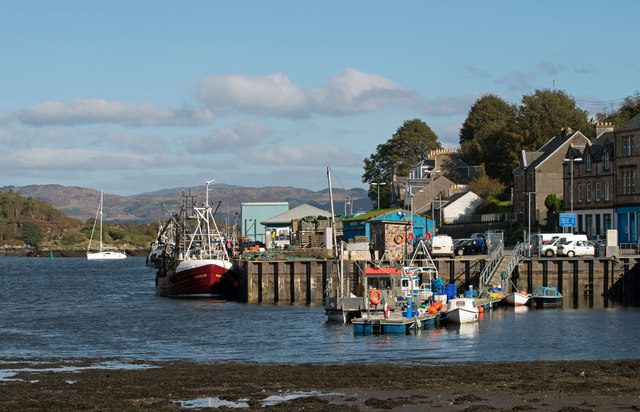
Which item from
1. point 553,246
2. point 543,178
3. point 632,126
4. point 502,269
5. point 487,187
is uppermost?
point 632,126

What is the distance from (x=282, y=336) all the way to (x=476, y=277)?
2568cm

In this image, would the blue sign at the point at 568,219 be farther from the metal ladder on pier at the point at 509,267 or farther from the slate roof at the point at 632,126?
the metal ladder on pier at the point at 509,267

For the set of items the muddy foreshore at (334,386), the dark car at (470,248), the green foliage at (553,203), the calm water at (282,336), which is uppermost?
the green foliage at (553,203)

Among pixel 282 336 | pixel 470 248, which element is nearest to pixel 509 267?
pixel 470 248

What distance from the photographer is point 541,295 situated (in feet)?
212

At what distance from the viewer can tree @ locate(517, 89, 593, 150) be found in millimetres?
114875

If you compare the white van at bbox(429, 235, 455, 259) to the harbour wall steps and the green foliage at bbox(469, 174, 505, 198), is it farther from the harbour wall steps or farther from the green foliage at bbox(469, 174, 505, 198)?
the green foliage at bbox(469, 174, 505, 198)

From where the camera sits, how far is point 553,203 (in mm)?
94250

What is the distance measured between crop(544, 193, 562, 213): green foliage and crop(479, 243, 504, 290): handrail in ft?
84.8

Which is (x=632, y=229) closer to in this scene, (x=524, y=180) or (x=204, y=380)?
(x=524, y=180)

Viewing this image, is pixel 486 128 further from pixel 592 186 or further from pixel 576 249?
pixel 576 249

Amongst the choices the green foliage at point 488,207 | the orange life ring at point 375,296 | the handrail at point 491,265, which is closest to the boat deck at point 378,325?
the orange life ring at point 375,296

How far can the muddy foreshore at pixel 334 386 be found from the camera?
86.4 ft

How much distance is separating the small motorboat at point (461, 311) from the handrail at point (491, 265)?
12.7 metres
